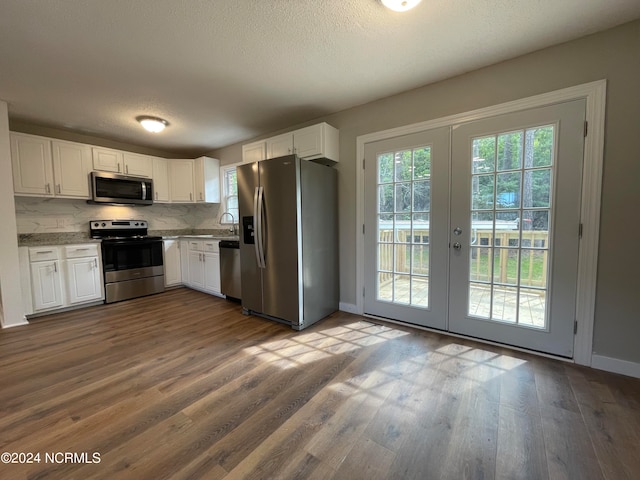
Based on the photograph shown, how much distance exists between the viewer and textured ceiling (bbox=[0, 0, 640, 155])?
1622 mm

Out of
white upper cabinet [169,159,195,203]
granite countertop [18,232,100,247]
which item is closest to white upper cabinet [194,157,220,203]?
white upper cabinet [169,159,195,203]

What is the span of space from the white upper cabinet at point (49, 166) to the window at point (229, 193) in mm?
1807

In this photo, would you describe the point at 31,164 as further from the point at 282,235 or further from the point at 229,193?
the point at 282,235

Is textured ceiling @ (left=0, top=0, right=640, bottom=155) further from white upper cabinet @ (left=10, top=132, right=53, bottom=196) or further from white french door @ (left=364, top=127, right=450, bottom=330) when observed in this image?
white french door @ (left=364, top=127, right=450, bottom=330)

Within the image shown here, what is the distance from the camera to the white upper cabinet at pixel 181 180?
4.52 meters

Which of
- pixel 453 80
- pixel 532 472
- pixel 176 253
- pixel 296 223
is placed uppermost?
pixel 453 80

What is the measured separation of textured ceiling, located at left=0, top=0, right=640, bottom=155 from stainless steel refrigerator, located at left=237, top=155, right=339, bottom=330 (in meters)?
0.77

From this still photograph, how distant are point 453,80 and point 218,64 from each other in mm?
2059

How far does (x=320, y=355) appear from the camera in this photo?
2205 millimetres

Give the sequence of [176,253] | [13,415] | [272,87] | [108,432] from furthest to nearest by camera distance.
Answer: [176,253] < [272,87] < [13,415] < [108,432]

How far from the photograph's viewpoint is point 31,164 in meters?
3.20

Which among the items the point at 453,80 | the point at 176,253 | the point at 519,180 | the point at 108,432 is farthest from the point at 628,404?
the point at 176,253

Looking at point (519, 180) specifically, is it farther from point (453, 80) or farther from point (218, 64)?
point (218, 64)

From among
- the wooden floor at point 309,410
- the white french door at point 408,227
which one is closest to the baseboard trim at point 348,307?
the white french door at point 408,227
